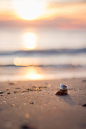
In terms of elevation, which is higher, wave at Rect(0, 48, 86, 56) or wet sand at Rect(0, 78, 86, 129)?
wave at Rect(0, 48, 86, 56)

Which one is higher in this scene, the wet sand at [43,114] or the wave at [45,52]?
the wave at [45,52]

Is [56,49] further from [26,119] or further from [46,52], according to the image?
[26,119]

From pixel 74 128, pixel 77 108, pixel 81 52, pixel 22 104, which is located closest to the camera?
pixel 74 128

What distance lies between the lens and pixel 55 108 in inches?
135

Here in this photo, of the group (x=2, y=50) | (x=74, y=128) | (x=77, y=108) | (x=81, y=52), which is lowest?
(x=74, y=128)

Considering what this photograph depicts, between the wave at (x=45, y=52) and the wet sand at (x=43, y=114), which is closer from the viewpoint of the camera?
the wet sand at (x=43, y=114)

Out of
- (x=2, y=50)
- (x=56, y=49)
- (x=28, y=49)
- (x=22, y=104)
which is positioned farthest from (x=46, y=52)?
(x=22, y=104)

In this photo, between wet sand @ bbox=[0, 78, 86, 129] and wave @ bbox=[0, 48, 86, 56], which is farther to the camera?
wave @ bbox=[0, 48, 86, 56]

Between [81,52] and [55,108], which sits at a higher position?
[81,52]

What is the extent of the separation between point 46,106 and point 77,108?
0.64 metres

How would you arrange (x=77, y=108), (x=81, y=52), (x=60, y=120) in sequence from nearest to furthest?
(x=60, y=120), (x=77, y=108), (x=81, y=52)

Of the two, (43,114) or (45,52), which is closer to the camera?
(43,114)

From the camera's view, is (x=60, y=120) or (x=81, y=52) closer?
(x=60, y=120)

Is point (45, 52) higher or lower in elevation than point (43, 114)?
higher
